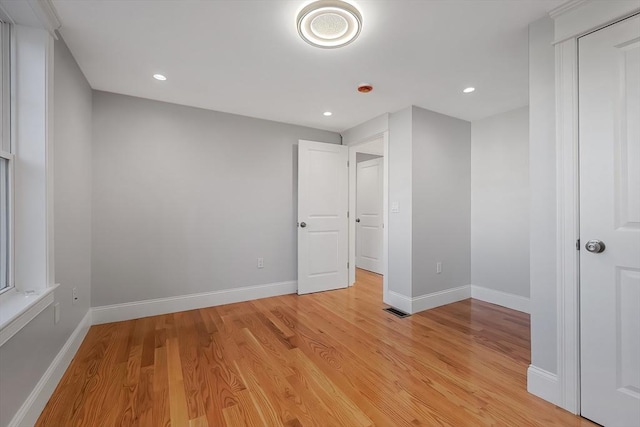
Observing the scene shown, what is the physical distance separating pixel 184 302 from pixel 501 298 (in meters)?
3.66

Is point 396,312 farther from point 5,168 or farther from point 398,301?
point 5,168

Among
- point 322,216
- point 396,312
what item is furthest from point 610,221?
point 322,216

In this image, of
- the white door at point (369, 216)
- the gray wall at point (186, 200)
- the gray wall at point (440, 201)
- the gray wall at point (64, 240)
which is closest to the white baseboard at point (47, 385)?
the gray wall at point (64, 240)

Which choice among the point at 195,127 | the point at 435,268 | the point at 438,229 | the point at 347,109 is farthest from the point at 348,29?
the point at 435,268

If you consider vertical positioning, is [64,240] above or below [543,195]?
below

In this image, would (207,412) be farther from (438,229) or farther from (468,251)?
(468,251)

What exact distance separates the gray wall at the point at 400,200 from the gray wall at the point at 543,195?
1363mm

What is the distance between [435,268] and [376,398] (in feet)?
6.36

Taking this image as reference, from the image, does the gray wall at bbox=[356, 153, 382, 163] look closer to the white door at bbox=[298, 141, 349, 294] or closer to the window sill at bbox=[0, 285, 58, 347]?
the white door at bbox=[298, 141, 349, 294]

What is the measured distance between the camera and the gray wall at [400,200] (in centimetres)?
305

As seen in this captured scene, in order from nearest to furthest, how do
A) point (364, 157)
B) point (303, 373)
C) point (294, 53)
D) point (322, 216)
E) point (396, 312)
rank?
point (303, 373) < point (294, 53) < point (396, 312) < point (322, 216) < point (364, 157)

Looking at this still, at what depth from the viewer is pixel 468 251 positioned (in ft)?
11.7

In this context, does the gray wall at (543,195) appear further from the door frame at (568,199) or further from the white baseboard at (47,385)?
the white baseboard at (47,385)

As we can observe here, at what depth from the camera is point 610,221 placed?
141cm
